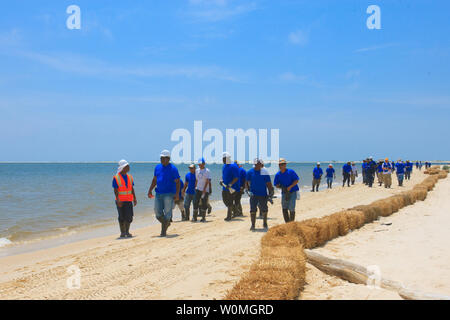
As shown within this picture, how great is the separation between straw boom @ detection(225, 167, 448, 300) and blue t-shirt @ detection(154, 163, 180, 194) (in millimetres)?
2858

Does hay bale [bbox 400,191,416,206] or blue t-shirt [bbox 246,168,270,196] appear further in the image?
hay bale [bbox 400,191,416,206]

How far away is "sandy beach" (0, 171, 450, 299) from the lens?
467 cm

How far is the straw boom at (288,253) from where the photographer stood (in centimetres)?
404

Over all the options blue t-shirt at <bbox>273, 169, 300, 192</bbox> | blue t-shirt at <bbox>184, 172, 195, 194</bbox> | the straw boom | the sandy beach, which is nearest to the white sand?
the sandy beach

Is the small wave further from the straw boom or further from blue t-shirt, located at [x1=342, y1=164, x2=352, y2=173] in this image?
blue t-shirt, located at [x1=342, y1=164, x2=352, y2=173]

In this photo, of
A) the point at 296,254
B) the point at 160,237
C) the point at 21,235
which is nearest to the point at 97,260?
the point at 160,237

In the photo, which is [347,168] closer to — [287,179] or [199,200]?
[199,200]

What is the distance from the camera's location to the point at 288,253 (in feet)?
17.9

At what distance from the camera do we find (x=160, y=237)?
8.84m

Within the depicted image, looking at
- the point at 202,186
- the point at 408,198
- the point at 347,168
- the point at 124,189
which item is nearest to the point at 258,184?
the point at 202,186

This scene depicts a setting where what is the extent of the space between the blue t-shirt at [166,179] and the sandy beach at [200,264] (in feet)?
3.71

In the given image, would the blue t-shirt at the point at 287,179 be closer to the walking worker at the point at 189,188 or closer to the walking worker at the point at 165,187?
the walking worker at the point at 165,187
